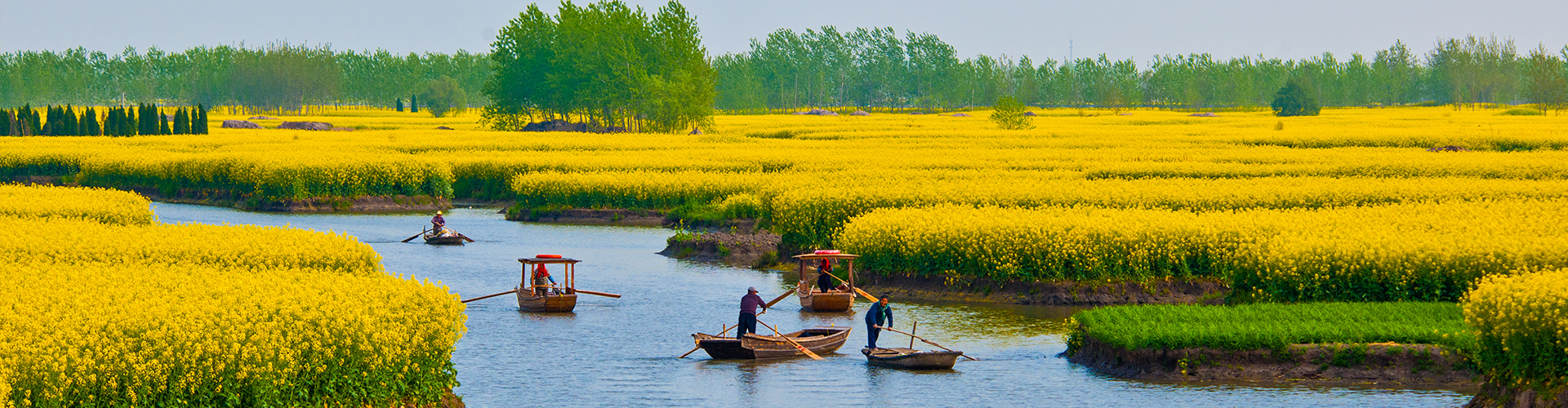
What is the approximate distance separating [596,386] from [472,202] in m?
58.6

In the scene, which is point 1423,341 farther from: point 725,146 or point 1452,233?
Result: point 725,146

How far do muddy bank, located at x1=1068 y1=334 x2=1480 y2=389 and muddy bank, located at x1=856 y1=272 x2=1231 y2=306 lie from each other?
10716mm

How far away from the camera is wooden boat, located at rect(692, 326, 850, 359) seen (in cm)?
3133

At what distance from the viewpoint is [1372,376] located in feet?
92.3

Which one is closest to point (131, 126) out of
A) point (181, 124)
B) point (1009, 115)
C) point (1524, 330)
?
point (181, 124)

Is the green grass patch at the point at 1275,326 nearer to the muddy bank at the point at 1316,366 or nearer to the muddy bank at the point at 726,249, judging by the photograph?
the muddy bank at the point at 1316,366

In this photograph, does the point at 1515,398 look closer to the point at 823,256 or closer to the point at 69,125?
the point at 823,256

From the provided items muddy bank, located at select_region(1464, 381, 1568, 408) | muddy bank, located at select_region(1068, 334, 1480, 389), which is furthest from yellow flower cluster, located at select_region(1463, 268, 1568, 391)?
muddy bank, located at select_region(1068, 334, 1480, 389)

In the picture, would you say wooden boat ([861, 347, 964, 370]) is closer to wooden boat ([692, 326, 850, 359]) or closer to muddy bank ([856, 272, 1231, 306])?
wooden boat ([692, 326, 850, 359])

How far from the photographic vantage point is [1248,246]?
→ 1468 inches

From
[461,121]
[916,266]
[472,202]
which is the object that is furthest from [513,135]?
[916,266]

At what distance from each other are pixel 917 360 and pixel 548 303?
40.4ft

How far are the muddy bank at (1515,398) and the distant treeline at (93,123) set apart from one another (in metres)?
129

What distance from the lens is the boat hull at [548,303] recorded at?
3869cm
